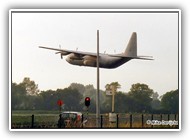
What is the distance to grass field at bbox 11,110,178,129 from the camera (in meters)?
22.4

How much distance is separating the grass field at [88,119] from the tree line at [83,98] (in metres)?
0.11

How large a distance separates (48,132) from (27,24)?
7.23ft

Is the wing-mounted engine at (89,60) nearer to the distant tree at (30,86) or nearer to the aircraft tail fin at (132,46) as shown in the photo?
the aircraft tail fin at (132,46)

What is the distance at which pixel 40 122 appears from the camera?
885 inches

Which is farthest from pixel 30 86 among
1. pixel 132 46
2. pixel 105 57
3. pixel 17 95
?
pixel 132 46

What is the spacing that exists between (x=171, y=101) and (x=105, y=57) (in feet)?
5.28

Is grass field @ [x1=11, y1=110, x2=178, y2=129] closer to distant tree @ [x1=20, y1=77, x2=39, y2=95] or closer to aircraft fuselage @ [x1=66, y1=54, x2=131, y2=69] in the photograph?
distant tree @ [x1=20, y1=77, x2=39, y2=95]

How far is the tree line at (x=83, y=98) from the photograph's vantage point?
73.8ft

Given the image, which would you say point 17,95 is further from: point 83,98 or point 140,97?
point 140,97

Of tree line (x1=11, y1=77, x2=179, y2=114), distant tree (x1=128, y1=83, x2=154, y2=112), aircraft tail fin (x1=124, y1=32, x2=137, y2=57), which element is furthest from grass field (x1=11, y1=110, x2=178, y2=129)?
aircraft tail fin (x1=124, y1=32, x2=137, y2=57)

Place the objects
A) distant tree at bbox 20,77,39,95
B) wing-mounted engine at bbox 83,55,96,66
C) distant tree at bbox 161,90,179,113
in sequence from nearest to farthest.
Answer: distant tree at bbox 161,90,179,113 → distant tree at bbox 20,77,39,95 → wing-mounted engine at bbox 83,55,96,66

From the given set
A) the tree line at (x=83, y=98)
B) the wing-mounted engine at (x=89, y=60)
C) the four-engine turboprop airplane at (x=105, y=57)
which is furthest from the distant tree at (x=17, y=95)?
the wing-mounted engine at (x=89, y=60)

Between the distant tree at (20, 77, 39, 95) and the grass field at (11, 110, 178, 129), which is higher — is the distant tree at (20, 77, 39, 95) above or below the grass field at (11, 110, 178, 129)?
above
